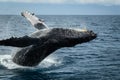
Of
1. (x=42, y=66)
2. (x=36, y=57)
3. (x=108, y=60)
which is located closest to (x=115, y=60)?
(x=108, y=60)

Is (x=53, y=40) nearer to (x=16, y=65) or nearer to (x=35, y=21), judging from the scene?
(x=16, y=65)

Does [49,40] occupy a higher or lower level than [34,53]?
higher

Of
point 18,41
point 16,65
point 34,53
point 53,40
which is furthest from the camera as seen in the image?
point 16,65

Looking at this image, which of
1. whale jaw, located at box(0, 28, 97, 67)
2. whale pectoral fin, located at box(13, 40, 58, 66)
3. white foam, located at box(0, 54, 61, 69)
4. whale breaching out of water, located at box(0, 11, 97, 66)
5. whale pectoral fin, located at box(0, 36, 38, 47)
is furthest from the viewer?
white foam, located at box(0, 54, 61, 69)

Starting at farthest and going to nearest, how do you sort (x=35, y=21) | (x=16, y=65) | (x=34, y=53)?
(x=35, y=21) < (x=16, y=65) < (x=34, y=53)

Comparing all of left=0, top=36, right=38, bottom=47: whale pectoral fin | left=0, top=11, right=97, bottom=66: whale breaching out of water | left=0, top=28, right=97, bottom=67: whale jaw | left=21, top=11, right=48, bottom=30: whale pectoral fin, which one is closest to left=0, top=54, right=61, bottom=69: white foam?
left=0, top=11, right=97, bottom=66: whale breaching out of water

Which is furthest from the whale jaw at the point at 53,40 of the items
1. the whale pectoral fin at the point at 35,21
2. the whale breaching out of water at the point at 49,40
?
the whale pectoral fin at the point at 35,21

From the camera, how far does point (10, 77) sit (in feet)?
51.5

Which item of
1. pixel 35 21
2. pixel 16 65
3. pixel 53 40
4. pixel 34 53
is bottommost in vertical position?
pixel 16 65

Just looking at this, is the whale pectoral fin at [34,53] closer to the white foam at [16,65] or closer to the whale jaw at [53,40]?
the whale jaw at [53,40]

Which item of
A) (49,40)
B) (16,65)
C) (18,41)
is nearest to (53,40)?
(49,40)

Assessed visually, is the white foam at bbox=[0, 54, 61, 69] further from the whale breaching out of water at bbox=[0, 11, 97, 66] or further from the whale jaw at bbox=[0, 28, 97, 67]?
the whale jaw at bbox=[0, 28, 97, 67]

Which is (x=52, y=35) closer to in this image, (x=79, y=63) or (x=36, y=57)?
(x=36, y=57)

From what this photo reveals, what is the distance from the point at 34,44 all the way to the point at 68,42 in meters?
1.48
